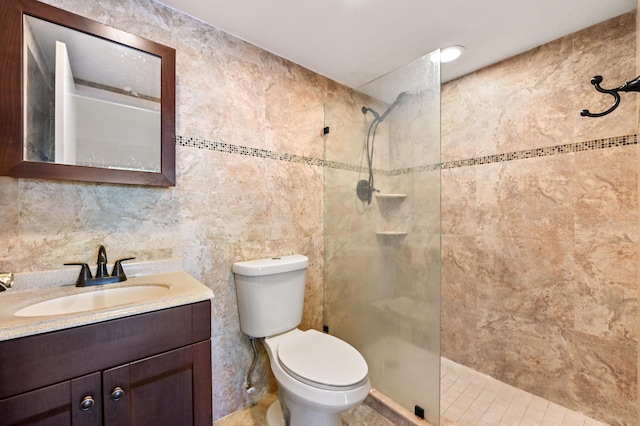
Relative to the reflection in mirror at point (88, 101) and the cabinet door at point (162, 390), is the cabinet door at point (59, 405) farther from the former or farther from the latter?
the reflection in mirror at point (88, 101)

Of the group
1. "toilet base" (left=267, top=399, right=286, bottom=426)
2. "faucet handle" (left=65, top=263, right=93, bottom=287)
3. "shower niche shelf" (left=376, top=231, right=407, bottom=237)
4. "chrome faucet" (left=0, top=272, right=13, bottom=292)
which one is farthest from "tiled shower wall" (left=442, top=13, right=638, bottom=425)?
"chrome faucet" (left=0, top=272, right=13, bottom=292)

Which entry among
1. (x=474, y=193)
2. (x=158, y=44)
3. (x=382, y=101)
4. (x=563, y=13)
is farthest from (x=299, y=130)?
(x=563, y=13)

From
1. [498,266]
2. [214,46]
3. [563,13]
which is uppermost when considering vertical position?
[563,13]

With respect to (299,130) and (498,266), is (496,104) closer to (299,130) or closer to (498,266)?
(498,266)

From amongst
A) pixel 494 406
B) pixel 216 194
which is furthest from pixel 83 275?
pixel 494 406

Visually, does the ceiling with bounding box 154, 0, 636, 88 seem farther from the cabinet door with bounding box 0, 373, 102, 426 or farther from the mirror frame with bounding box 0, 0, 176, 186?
the cabinet door with bounding box 0, 373, 102, 426

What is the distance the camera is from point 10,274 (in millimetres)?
1023

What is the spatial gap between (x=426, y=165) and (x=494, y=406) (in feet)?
4.96

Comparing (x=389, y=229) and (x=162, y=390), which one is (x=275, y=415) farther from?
(x=389, y=229)

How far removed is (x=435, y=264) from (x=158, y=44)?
1707 mm

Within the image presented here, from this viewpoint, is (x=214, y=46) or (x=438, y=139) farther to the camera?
(x=214, y=46)

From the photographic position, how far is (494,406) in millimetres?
1661

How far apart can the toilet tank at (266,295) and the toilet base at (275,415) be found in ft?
1.42

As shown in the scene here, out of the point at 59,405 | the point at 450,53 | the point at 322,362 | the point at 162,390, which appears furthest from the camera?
the point at 450,53
